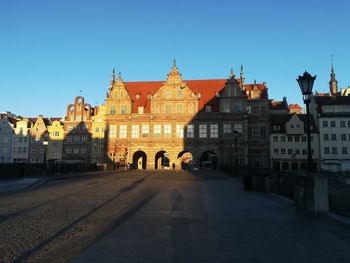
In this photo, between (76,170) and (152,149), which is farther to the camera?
(152,149)

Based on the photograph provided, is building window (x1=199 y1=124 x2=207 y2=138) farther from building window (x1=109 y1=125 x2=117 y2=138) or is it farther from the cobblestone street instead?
the cobblestone street

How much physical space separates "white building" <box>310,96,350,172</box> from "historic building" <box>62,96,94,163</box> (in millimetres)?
49130

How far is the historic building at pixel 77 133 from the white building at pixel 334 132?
4913 centimetres

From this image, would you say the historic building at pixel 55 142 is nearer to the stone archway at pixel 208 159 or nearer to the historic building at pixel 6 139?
the historic building at pixel 6 139

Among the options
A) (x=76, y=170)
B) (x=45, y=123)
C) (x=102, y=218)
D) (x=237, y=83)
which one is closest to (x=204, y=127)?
(x=237, y=83)

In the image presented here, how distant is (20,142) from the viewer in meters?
73.7

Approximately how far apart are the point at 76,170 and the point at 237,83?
3254cm

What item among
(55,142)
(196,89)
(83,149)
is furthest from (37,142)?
(196,89)

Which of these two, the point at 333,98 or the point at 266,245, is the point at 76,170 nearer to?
the point at 266,245

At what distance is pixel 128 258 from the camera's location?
16.3 ft

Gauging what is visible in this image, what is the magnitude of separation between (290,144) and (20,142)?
6162 centimetres

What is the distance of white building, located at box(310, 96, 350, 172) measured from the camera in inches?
2303

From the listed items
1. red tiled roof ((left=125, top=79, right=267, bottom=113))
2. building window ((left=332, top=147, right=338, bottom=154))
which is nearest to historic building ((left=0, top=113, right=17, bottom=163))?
red tiled roof ((left=125, top=79, right=267, bottom=113))

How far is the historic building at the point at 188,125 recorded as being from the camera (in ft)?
179
